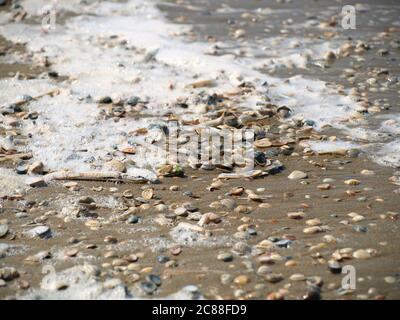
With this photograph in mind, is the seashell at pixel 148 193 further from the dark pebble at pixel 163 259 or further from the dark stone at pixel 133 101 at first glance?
the dark stone at pixel 133 101

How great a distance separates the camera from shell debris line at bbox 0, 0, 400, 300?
3.39 meters

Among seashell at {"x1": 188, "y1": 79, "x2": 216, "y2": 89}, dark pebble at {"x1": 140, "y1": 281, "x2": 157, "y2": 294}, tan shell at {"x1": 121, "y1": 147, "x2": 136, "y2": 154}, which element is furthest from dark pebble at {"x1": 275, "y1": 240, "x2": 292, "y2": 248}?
seashell at {"x1": 188, "y1": 79, "x2": 216, "y2": 89}

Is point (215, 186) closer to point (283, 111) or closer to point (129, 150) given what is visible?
point (129, 150)

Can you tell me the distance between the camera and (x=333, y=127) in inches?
207

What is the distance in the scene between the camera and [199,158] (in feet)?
15.7

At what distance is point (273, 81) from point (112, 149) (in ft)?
7.64

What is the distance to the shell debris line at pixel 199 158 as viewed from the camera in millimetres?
3389

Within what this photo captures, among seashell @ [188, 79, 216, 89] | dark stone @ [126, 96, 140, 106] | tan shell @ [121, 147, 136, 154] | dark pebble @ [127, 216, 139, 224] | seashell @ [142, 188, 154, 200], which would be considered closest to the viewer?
dark pebble @ [127, 216, 139, 224]

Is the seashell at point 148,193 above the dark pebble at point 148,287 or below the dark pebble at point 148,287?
above

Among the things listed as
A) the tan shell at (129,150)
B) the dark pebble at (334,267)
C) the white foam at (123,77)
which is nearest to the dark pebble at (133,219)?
the white foam at (123,77)

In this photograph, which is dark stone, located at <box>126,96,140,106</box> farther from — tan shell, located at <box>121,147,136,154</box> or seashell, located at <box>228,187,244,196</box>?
seashell, located at <box>228,187,244,196</box>

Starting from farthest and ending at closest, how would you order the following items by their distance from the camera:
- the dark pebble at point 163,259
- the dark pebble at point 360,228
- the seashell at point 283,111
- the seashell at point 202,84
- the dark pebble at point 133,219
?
the seashell at point 202,84 → the seashell at point 283,111 → the dark pebble at point 133,219 → the dark pebble at point 360,228 → the dark pebble at point 163,259
